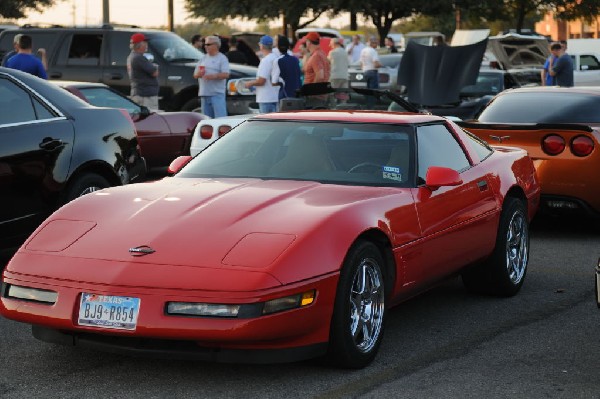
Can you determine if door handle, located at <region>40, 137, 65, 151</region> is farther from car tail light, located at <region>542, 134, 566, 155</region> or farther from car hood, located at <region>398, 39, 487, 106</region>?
car hood, located at <region>398, 39, 487, 106</region>

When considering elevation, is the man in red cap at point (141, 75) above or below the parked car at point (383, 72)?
above

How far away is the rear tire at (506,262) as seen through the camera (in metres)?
8.00

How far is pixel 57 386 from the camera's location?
5.73 m

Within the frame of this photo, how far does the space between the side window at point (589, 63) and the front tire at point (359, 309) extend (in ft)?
87.1

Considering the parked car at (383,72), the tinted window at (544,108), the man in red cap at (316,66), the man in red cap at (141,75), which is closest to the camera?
the tinted window at (544,108)

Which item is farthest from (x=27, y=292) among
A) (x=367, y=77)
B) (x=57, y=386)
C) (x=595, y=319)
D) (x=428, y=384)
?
(x=367, y=77)

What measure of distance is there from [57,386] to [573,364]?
8.48ft

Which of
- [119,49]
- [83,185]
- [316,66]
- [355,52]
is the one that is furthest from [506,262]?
[355,52]

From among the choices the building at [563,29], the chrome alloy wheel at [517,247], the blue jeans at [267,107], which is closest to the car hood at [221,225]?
the chrome alloy wheel at [517,247]

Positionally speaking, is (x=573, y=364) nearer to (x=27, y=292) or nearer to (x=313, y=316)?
(x=313, y=316)

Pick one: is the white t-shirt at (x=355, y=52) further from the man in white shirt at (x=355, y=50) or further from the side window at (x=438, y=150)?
the side window at (x=438, y=150)

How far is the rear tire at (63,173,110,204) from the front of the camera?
8.91m

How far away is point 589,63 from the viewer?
31797mm

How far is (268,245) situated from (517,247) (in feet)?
10.2
